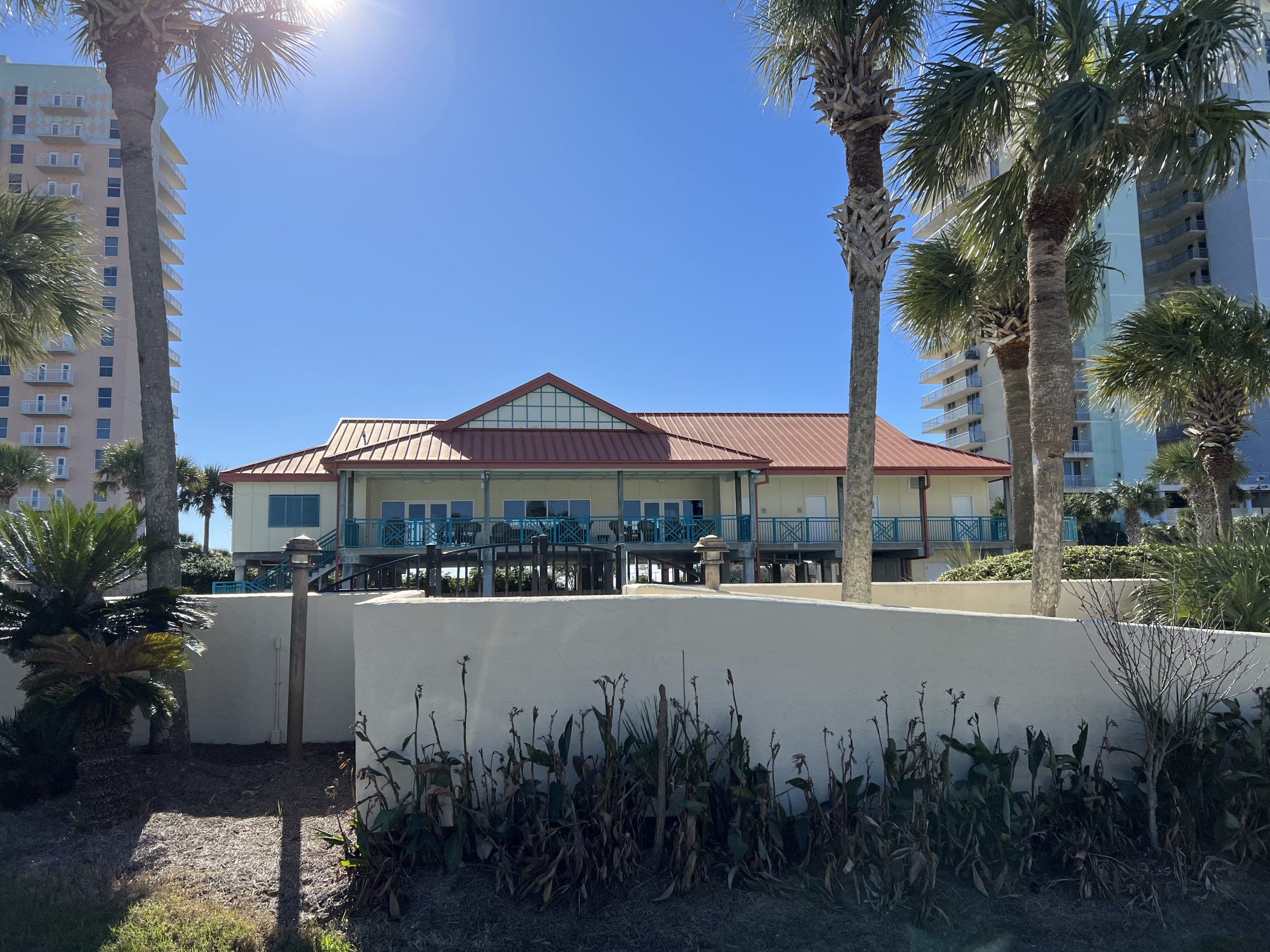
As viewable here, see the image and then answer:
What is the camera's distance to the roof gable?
26.9m

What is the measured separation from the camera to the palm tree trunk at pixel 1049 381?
843cm

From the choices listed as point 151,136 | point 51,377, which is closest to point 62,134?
point 51,377

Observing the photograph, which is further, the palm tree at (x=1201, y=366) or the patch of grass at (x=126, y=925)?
the palm tree at (x=1201, y=366)

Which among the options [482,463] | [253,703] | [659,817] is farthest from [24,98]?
[659,817]

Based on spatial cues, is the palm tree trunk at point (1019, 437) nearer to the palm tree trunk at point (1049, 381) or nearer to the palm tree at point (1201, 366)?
the palm tree at point (1201, 366)

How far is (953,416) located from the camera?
61.0 metres

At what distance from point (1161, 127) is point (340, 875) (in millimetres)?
10081

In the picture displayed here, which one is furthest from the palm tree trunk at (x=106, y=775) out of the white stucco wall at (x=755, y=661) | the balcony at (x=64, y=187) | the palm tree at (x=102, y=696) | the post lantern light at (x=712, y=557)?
the balcony at (x=64, y=187)

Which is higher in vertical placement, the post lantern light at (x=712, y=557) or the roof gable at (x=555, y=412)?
the roof gable at (x=555, y=412)

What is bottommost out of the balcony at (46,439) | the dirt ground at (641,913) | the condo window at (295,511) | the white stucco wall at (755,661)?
the dirt ground at (641,913)

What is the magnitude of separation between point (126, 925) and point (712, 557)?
19.9 ft

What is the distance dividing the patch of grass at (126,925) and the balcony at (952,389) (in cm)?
6071

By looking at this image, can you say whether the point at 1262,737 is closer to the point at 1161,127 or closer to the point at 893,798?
the point at 893,798

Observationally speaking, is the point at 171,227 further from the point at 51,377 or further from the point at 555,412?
the point at 555,412
